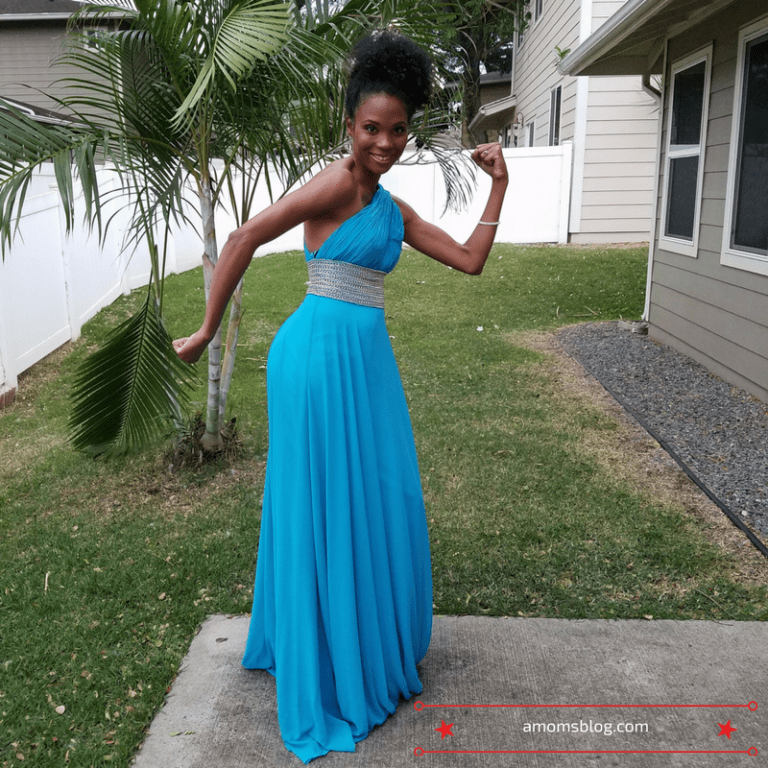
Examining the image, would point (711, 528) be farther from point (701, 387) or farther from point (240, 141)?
point (240, 141)

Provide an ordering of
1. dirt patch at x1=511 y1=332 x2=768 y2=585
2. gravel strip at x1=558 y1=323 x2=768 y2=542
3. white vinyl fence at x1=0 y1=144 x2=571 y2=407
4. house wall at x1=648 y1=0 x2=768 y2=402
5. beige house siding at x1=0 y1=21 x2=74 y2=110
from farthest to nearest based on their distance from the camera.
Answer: beige house siding at x1=0 y1=21 x2=74 y2=110 → white vinyl fence at x1=0 y1=144 x2=571 y2=407 → house wall at x1=648 y1=0 x2=768 y2=402 → gravel strip at x1=558 y1=323 x2=768 y2=542 → dirt patch at x1=511 y1=332 x2=768 y2=585

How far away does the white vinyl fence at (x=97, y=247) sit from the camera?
21.3ft

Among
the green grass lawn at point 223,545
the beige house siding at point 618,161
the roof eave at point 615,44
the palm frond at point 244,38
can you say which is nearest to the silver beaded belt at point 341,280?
the palm frond at point 244,38

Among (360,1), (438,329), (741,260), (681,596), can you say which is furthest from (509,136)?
(681,596)

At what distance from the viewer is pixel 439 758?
2.24 m

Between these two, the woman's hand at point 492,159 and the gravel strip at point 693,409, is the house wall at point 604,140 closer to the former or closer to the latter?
the gravel strip at point 693,409

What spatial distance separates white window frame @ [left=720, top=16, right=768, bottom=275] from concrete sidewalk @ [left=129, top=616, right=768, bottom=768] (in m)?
3.77

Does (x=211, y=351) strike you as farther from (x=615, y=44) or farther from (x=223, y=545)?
(x=615, y=44)

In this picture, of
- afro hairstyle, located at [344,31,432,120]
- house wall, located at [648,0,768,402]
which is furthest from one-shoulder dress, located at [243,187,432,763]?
house wall, located at [648,0,768,402]

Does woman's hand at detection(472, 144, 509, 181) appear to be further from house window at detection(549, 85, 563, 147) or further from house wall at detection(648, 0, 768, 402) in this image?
house window at detection(549, 85, 563, 147)

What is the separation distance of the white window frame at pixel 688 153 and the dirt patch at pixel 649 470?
1763mm

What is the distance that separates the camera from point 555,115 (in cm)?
1536

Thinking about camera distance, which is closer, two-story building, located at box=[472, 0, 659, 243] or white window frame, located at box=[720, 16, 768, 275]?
white window frame, located at box=[720, 16, 768, 275]

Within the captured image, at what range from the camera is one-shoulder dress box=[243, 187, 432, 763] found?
2217mm
